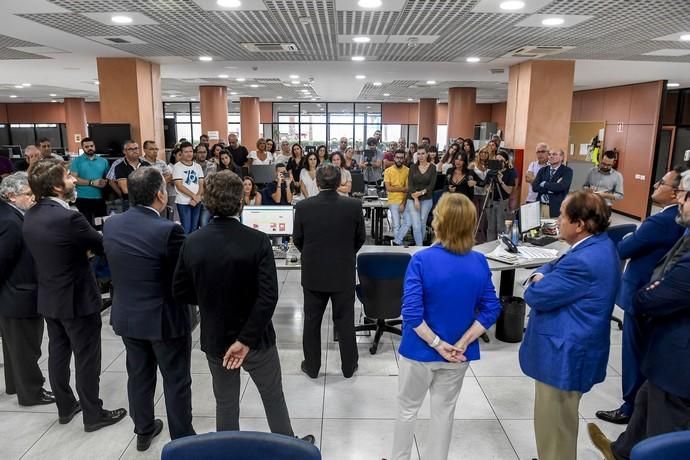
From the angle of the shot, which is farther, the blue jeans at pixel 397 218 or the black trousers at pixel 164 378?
the blue jeans at pixel 397 218

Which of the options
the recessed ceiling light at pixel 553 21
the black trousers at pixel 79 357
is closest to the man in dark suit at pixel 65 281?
the black trousers at pixel 79 357

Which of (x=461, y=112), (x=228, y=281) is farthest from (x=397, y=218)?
(x=461, y=112)

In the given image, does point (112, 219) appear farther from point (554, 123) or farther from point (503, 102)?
point (503, 102)

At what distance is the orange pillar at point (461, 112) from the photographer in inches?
567

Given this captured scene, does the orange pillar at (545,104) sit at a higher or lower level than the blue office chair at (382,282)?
higher

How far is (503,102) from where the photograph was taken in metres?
20.7

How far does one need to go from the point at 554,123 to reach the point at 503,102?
43.1 feet

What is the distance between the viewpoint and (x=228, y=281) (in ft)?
7.51

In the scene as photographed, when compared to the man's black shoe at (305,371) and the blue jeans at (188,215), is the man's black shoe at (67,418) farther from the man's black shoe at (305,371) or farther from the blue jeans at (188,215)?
the blue jeans at (188,215)

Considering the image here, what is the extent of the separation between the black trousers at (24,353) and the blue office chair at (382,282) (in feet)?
7.81

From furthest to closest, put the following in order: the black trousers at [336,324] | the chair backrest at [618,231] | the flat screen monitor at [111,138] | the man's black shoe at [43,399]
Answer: the flat screen monitor at [111,138]
the chair backrest at [618,231]
the black trousers at [336,324]
the man's black shoe at [43,399]

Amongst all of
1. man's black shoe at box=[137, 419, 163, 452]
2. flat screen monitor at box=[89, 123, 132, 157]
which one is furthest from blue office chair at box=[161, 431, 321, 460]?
flat screen monitor at box=[89, 123, 132, 157]

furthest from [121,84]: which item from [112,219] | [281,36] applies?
[112,219]

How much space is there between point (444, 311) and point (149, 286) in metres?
1.56
